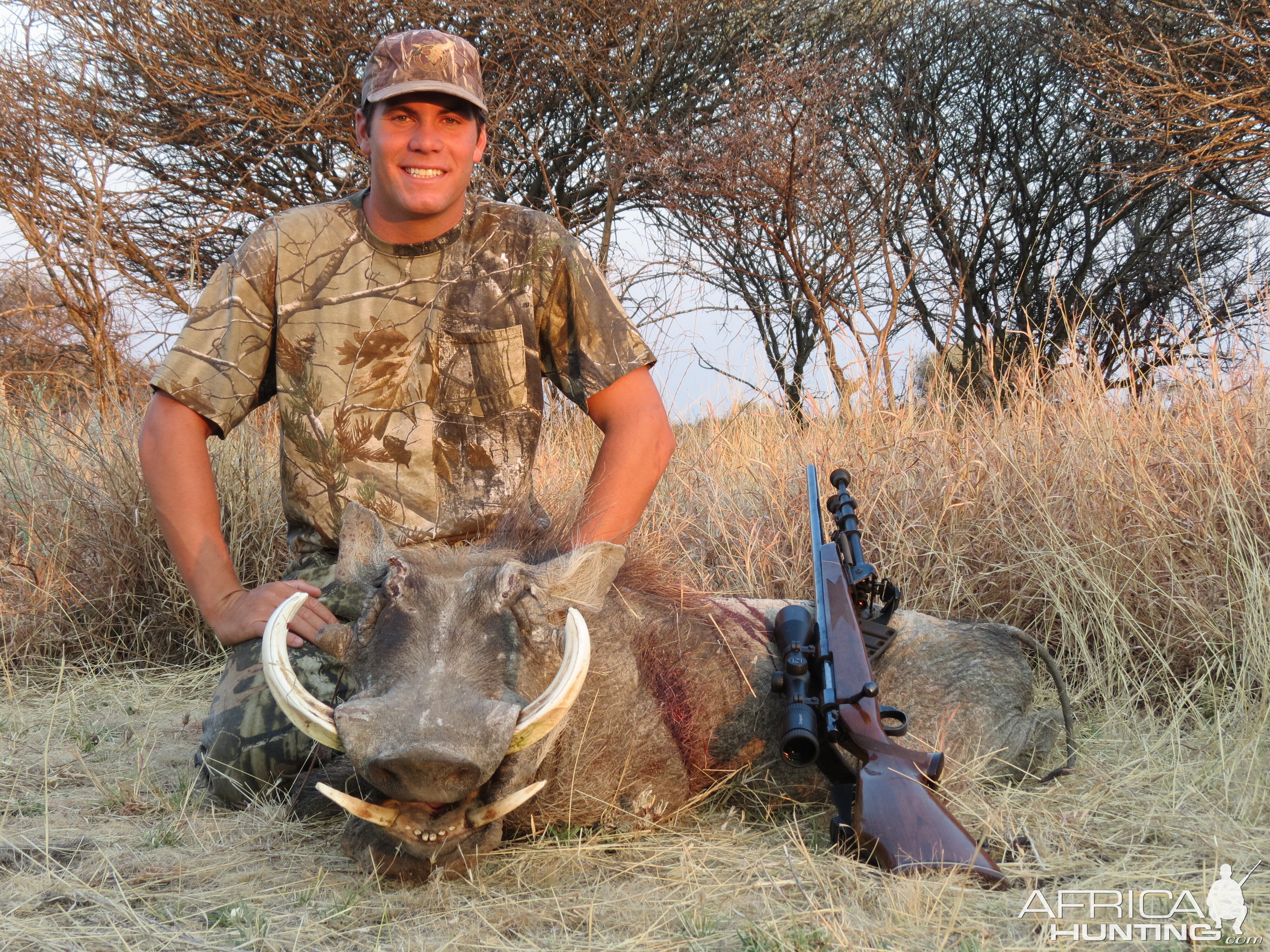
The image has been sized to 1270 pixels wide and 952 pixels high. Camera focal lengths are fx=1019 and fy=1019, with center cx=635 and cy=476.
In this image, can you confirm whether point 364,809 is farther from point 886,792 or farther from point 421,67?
point 421,67

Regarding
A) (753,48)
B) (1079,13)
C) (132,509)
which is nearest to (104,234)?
(132,509)

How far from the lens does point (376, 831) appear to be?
2398mm

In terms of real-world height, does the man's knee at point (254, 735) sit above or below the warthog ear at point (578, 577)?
below

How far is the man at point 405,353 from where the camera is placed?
3.42m

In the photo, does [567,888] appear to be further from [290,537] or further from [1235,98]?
[1235,98]

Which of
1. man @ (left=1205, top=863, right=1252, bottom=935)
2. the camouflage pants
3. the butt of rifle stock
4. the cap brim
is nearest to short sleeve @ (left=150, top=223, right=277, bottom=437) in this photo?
the cap brim

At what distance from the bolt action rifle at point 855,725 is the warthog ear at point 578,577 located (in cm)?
53

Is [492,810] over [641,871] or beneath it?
over

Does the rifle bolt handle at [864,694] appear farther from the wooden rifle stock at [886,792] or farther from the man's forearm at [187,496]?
the man's forearm at [187,496]

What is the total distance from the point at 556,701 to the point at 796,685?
79cm

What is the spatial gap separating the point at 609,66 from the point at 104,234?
514 centimetres

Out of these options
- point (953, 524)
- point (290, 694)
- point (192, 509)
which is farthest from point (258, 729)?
point (953, 524)

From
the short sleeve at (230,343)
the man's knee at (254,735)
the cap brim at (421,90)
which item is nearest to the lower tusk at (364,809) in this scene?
the man's knee at (254,735)

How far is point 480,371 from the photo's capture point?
3682mm
